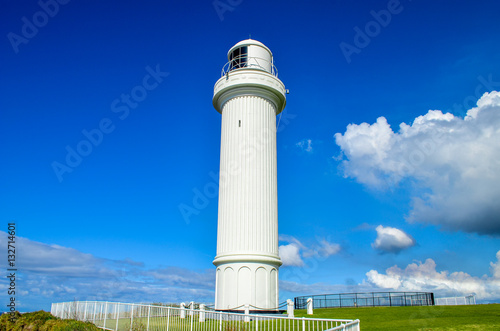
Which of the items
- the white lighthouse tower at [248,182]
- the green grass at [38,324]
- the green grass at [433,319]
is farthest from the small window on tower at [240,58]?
the green grass at [38,324]

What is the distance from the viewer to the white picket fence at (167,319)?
11.6 m

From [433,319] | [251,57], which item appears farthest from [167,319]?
[251,57]

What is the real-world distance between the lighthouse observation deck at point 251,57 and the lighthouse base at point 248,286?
1095 centimetres

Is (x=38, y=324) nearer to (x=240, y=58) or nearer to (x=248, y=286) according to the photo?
(x=248, y=286)

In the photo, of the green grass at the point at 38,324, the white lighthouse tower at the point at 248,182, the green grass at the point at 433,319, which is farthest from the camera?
the white lighthouse tower at the point at 248,182

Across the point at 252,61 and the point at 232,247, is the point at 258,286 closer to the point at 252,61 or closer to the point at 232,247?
the point at 232,247

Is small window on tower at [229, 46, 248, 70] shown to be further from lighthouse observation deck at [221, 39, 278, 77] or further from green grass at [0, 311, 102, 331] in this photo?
green grass at [0, 311, 102, 331]

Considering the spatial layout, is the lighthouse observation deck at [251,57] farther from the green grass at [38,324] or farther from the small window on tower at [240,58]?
the green grass at [38,324]

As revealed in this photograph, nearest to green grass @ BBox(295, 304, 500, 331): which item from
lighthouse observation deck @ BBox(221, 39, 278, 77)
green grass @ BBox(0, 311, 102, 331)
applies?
green grass @ BBox(0, 311, 102, 331)

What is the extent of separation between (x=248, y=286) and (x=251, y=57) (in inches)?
501

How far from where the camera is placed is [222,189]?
20094 mm

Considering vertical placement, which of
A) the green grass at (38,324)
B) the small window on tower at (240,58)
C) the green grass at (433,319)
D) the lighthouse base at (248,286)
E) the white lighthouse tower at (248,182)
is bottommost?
the green grass at (38,324)

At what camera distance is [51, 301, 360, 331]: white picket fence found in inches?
456

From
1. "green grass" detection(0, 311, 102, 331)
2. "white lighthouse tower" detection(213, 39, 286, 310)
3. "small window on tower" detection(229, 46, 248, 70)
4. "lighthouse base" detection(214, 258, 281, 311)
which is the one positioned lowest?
"green grass" detection(0, 311, 102, 331)
